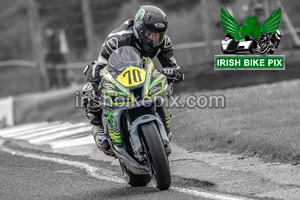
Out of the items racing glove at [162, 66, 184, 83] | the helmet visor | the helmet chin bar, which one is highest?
the helmet visor

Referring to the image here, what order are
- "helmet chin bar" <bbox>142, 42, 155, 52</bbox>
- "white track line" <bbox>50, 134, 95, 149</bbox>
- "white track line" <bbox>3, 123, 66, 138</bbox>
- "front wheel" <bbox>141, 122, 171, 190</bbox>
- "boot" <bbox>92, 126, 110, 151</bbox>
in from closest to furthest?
1. "front wheel" <bbox>141, 122, 171, 190</bbox>
2. "helmet chin bar" <bbox>142, 42, 155, 52</bbox>
3. "boot" <bbox>92, 126, 110, 151</bbox>
4. "white track line" <bbox>50, 134, 95, 149</bbox>
5. "white track line" <bbox>3, 123, 66, 138</bbox>

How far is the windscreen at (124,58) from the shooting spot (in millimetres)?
6656

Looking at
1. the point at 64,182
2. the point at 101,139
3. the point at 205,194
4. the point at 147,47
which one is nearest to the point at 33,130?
the point at 64,182

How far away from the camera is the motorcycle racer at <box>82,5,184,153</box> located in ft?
21.7

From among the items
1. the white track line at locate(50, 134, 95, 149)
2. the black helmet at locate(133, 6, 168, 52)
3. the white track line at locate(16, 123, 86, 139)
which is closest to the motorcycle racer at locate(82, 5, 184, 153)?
the black helmet at locate(133, 6, 168, 52)

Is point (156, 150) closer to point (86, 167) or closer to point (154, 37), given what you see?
point (154, 37)

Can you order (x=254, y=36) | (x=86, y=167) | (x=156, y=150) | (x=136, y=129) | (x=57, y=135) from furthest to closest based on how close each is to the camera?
(x=254, y=36) → (x=57, y=135) → (x=86, y=167) → (x=136, y=129) → (x=156, y=150)

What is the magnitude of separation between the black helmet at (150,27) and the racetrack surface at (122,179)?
150cm

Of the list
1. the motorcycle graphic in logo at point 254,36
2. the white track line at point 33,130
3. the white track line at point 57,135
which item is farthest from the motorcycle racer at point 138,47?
the motorcycle graphic in logo at point 254,36

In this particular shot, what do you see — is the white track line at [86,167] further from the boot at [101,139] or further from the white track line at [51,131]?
the white track line at [51,131]

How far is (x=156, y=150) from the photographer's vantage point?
6203 mm

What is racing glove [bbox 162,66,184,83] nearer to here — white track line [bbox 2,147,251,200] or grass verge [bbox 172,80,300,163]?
white track line [bbox 2,147,251,200]

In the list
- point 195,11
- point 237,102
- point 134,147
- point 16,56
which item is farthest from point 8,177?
point 16,56

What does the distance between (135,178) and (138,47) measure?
139 centimetres
